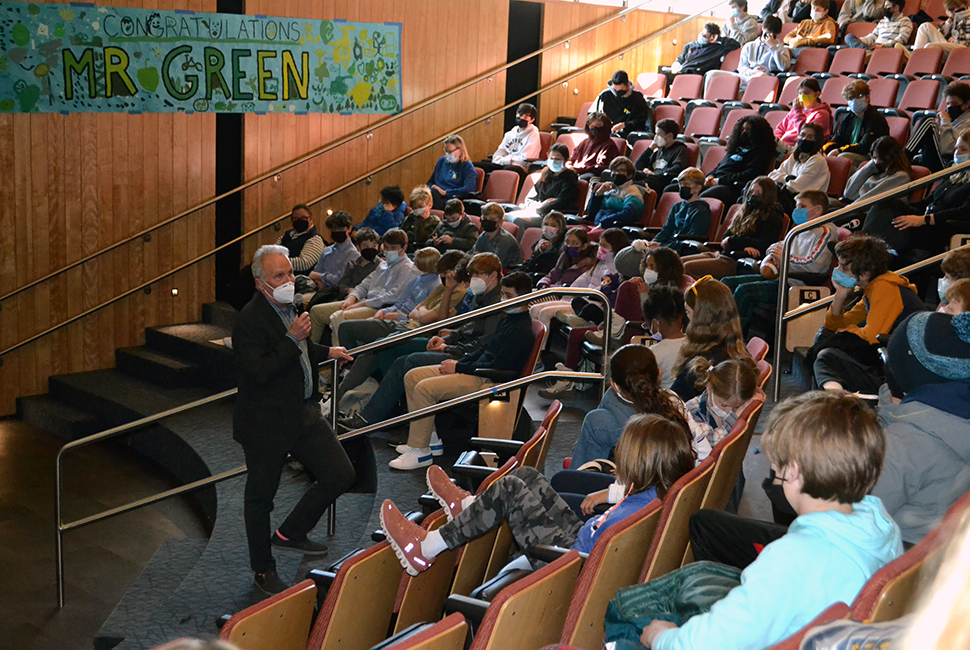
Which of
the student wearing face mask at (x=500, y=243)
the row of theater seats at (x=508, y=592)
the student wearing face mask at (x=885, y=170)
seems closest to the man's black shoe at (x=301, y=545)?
the row of theater seats at (x=508, y=592)

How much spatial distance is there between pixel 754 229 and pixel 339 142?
4079 millimetres

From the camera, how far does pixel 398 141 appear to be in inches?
343

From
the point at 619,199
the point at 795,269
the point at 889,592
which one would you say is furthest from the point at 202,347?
the point at 889,592

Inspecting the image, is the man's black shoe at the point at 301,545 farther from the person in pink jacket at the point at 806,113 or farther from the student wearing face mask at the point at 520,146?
the student wearing face mask at the point at 520,146

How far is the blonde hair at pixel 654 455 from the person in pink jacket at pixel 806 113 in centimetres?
481

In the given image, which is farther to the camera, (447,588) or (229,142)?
(229,142)

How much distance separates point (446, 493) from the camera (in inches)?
115

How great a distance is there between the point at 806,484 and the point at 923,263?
3259 millimetres

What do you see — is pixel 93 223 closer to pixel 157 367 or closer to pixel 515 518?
pixel 157 367

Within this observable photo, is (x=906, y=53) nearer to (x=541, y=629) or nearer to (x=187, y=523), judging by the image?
(x=187, y=523)

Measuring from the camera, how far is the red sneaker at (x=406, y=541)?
2541 mm

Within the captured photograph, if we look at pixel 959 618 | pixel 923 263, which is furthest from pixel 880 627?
pixel 923 263

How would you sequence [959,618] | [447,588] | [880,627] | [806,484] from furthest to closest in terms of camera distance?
[447,588]
[806,484]
[880,627]
[959,618]

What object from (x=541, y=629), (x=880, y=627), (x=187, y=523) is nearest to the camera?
(x=880, y=627)
